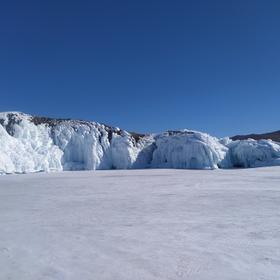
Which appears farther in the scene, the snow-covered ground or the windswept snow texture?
the windswept snow texture

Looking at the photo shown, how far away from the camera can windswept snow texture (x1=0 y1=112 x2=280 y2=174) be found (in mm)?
33625

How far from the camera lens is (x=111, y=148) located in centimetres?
3856

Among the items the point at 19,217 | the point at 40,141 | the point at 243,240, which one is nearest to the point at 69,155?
the point at 40,141

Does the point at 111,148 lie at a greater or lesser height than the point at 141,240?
greater

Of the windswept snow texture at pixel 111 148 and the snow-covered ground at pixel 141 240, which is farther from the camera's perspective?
the windswept snow texture at pixel 111 148

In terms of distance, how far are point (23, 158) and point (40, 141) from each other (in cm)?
470

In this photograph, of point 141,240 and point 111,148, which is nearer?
point 141,240

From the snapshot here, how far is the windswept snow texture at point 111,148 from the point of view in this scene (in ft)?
110

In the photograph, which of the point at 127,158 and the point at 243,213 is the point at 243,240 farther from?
the point at 127,158

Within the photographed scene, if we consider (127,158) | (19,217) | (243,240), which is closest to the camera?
(243,240)

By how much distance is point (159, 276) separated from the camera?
4.25m

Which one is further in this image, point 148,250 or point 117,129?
point 117,129

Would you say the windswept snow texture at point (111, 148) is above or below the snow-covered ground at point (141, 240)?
above

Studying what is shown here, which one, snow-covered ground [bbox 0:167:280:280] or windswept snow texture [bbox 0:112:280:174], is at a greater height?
windswept snow texture [bbox 0:112:280:174]
